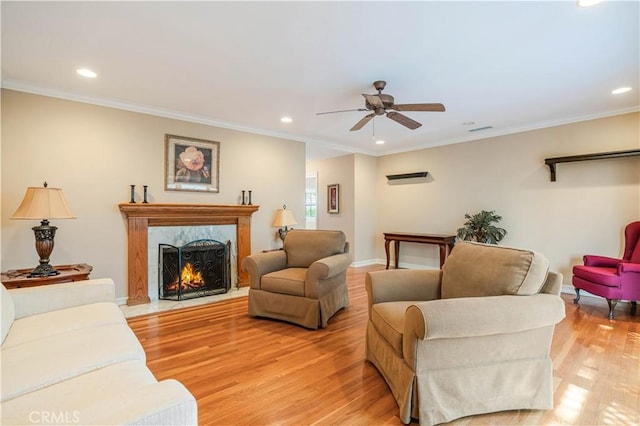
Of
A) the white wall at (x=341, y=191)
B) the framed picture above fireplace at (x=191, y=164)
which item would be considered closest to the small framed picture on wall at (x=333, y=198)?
the white wall at (x=341, y=191)

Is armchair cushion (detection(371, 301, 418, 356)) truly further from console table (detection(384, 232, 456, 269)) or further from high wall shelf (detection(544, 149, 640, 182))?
high wall shelf (detection(544, 149, 640, 182))

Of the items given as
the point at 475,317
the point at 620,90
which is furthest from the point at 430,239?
the point at 475,317

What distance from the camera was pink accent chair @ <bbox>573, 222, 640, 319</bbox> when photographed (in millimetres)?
3268

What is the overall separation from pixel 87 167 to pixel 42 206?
0.90m

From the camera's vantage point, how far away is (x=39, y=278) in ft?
9.02

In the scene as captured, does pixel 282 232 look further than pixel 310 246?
Yes

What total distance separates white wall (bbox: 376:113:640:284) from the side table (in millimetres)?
5196

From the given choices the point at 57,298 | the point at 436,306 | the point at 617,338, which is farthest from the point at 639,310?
the point at 57,298

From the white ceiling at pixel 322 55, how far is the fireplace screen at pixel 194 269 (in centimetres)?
181

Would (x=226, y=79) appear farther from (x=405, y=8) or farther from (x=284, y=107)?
(x=405, y=8)

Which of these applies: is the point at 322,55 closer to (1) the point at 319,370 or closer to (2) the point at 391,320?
(2) the point at 391,320

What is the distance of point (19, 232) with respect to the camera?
123 inches

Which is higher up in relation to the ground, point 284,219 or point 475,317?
point 284,219

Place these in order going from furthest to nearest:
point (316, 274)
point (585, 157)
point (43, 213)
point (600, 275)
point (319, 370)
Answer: point (585, 157)
point (600, 275)
point (316, 274)
point (43, 213)
point (319, 370)
